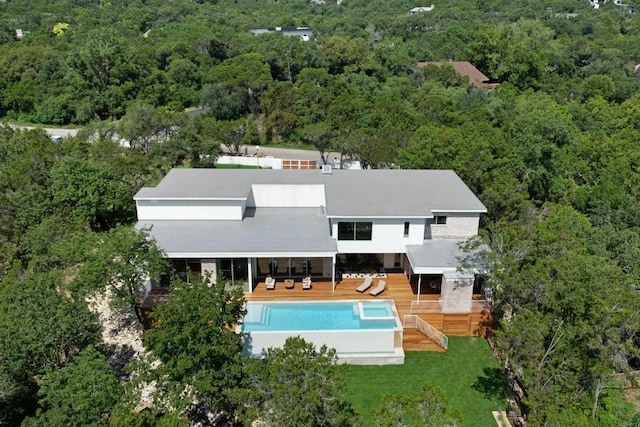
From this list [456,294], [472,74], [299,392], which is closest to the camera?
[299,392]

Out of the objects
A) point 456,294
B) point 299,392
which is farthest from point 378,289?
point 299,392

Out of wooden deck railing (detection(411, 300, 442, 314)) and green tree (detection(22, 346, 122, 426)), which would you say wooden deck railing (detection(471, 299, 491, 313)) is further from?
green tree (detection(22, 346, 122, 426))

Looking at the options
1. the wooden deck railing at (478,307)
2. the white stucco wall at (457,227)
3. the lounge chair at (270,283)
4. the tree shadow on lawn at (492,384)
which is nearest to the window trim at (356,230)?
the white stucco wall at (457,227)

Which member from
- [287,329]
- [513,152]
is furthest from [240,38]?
[287,329]

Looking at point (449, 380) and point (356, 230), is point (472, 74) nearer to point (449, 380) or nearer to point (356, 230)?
point (356, 230)

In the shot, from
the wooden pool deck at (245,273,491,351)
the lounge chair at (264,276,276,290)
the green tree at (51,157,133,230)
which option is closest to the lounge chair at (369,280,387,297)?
the wooden pool deck at (245,273,491,351)

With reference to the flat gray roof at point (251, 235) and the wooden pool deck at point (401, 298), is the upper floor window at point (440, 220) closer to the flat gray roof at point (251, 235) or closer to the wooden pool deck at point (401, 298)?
the wooden pool deck at point (401, 298)

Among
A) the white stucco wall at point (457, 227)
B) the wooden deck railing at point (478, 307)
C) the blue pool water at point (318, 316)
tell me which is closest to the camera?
the blue pool water at point (318, 316)
